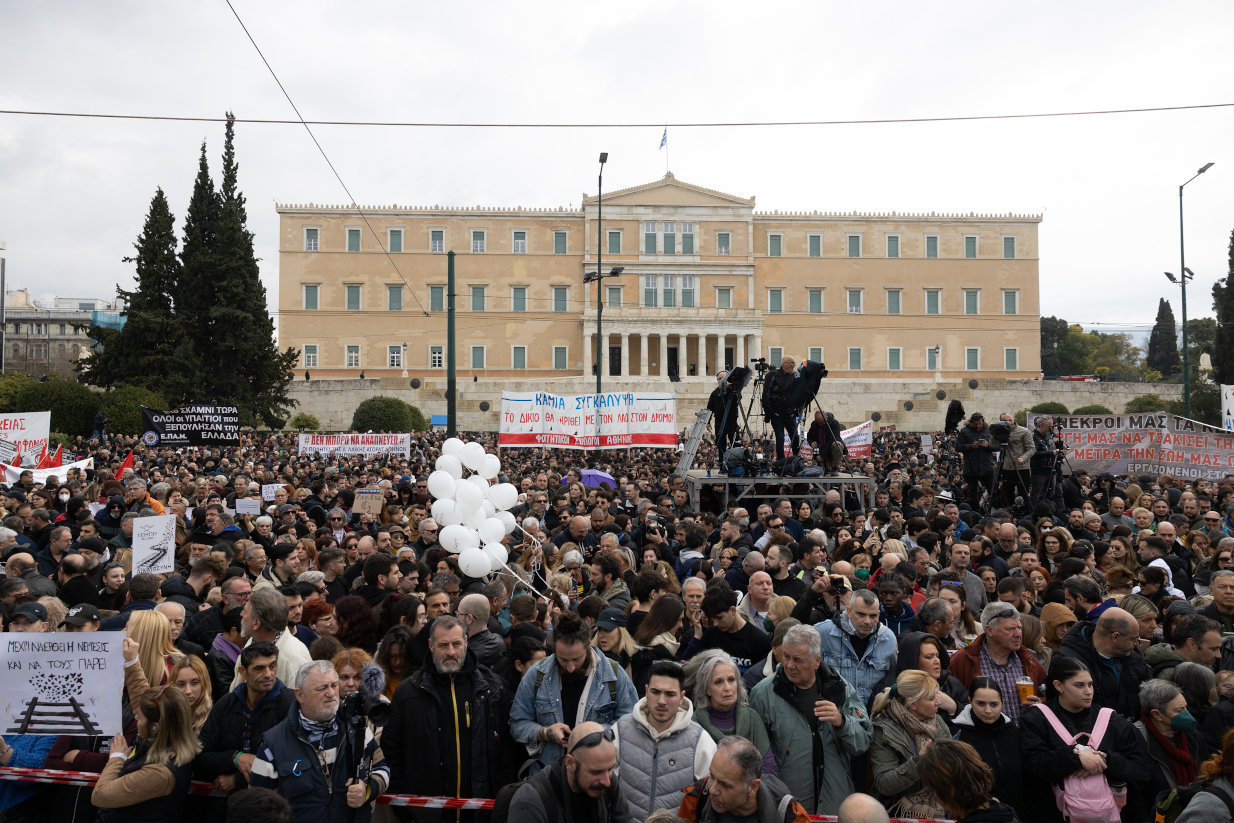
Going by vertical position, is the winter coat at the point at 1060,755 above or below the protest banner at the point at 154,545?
below

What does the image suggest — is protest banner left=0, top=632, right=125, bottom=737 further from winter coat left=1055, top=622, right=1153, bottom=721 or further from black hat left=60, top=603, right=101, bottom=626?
winter coat left=1055, top=622, right=1153, bottom=721

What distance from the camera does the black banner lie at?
691 inches

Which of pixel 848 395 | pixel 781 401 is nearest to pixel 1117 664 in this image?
pixel 781 401

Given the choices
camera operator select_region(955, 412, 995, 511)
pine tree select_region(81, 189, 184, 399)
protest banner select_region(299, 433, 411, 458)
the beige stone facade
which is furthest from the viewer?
the beige stone facade

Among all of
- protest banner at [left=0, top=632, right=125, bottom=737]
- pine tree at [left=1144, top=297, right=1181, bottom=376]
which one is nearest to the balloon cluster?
protest banner at [left=0, top=632, right=125, bottom=737]

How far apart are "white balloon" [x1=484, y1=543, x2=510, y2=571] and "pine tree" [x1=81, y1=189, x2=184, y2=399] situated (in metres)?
33.0

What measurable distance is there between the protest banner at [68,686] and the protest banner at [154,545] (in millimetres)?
3104

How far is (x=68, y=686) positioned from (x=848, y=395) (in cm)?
4780

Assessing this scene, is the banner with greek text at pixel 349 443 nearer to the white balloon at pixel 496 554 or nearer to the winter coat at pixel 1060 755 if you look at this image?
the white balloon at pixel 496 554

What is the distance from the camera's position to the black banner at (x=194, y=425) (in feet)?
57.6

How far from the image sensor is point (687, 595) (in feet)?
18.5

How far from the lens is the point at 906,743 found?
4070mm

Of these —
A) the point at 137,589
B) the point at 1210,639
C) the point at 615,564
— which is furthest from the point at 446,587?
the point at 1210,639

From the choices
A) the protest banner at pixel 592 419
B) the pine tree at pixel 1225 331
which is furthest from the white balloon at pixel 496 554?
the pine tree at pixel 1225 331
